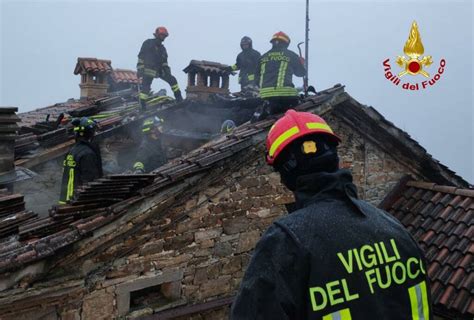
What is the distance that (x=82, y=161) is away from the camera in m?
6.36

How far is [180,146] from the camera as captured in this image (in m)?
11.0

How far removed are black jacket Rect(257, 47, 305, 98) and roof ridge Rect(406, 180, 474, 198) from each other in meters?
2.90

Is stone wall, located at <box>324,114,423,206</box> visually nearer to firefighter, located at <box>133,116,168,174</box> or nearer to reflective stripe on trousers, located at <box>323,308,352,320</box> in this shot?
firefighter, located at <box>133,116,168,174</box>

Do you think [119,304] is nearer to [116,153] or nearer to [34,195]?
[34,195]

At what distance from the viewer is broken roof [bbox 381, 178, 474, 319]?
5426 mm

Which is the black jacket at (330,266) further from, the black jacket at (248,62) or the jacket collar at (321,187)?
the black jacket at (248,62)

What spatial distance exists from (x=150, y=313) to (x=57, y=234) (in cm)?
160

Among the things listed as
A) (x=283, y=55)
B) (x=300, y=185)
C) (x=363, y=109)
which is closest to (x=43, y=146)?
(x=283, y=55)

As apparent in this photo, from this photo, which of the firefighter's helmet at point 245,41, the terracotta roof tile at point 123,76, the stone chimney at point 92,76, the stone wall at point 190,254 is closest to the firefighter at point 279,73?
the stone wall at point 190,254

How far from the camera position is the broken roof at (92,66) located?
15969mm

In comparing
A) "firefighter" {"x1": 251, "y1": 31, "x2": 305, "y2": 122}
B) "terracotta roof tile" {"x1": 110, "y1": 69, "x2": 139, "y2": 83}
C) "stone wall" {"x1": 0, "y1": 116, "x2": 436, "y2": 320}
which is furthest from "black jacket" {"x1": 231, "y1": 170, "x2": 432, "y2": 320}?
"terracotta roof tile" {"x1": 110, "y1": 69, "x2": 139, "y2": 83}

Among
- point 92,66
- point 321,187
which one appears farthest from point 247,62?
point 321,187

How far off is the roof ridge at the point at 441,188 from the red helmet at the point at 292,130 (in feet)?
18.9

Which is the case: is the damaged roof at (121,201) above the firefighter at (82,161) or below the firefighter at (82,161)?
below
